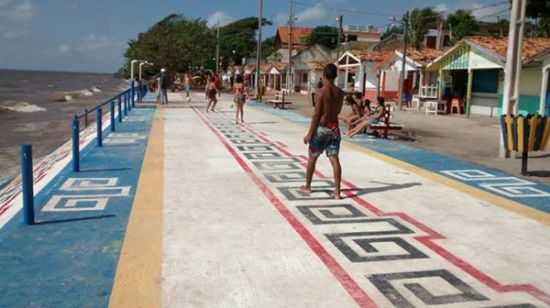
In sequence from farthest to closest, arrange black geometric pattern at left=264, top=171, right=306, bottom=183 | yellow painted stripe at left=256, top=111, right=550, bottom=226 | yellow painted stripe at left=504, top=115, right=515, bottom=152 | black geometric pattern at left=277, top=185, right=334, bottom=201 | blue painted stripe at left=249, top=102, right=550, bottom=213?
yellow painted stripe at left=504, top=115, right=515, bottom=152
black geometric pattern at left=264, top=171, right=306, bottom=183
blue painted stripe at left=249, top=102, right=550, bottom=213
black geometric pattern at left=277, top=185, right=334, bottom=201
yellow painted stripe at left=256, top=111, right=550, bottom=226

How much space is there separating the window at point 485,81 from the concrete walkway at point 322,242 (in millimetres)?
15174

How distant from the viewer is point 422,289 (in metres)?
4.06

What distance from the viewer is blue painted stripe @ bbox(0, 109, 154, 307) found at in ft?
12.6

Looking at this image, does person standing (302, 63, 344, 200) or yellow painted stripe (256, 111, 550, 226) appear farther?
person standing (302, 63, 344, 200)

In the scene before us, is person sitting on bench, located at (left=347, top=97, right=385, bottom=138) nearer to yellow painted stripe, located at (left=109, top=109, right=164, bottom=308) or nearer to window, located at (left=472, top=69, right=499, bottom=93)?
yellow painted stripe, located at (left=109, top=109, right=164, bottom=308)

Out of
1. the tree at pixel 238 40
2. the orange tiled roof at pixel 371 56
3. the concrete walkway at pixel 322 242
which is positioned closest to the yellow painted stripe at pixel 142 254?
the concrete walkway at pixel 322 242

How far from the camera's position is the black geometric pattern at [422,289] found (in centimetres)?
386

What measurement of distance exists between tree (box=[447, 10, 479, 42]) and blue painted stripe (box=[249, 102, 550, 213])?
4926 cm

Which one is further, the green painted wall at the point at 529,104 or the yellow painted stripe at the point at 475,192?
the green painted wall at the point at 529,104

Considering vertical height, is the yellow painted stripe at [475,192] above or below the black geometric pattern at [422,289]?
above

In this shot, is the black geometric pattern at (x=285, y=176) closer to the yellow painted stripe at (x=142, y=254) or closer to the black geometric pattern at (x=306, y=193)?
the black geometric pattern at (x=306, y=193)

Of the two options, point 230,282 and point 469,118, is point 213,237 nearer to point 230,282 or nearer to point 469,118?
point 230,282

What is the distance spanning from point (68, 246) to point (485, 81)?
21867 mm

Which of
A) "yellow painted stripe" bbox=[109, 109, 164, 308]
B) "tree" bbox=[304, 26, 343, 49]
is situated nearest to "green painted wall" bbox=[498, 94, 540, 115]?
"yellow painted stripe" bbox=[109, 109, 164, 308]
